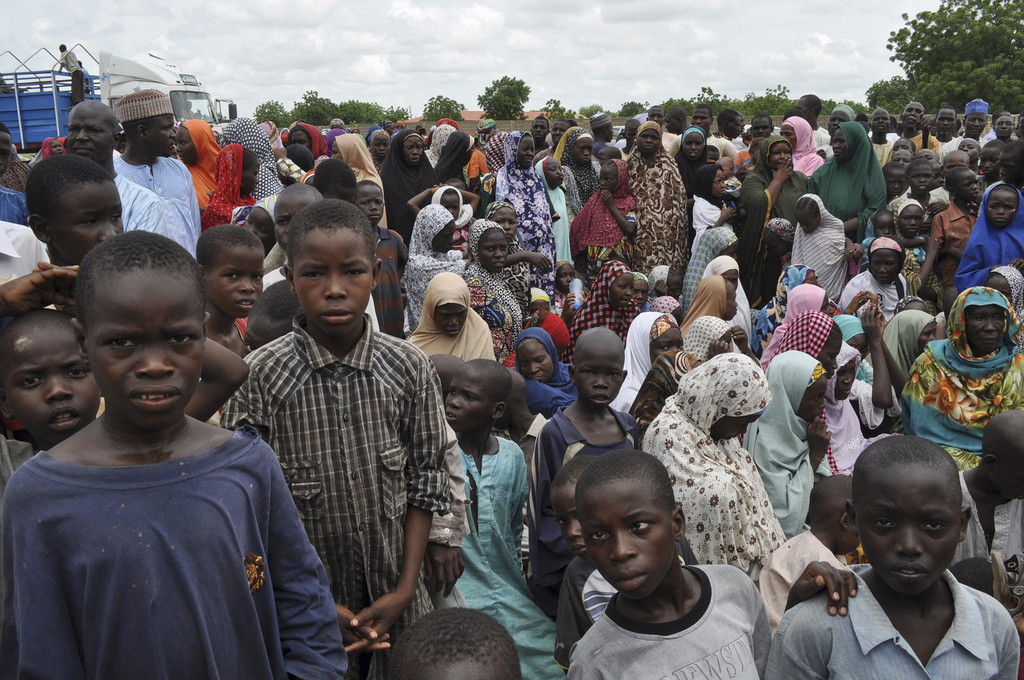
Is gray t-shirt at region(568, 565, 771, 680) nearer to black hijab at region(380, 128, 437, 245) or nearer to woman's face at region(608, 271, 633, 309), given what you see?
woman's face at region(608, 271, 633, 309)

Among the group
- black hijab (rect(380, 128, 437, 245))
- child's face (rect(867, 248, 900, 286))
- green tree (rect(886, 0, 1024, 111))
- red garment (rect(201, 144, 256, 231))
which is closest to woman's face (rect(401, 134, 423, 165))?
black hijab (rect(380, 128, 437, 245))

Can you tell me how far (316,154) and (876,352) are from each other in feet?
24.3

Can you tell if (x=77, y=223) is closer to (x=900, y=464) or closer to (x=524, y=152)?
(x=900, y=464)

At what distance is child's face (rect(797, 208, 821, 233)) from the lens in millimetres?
7496

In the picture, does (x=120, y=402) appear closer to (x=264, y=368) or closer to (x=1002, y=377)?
(x=264, y=368)

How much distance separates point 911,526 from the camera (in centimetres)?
201

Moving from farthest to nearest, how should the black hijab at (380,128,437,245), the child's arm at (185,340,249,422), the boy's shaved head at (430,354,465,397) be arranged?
the black hijab at (380,128,437,245) < the boy's shaved head at (430,354,465,397) < the child's arm at (185,340,249,422)

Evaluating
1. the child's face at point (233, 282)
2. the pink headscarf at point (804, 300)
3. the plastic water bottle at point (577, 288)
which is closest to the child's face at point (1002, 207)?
the pink headscarf at point (804, 300)

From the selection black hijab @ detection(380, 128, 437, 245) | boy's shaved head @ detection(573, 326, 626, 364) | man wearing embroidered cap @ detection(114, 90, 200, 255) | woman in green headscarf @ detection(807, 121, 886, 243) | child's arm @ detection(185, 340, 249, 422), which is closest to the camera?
child's arm @ detection(185, 340, 249, 422)

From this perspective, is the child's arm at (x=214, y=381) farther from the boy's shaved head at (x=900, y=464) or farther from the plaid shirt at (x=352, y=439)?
the boy's shaved head at (x=900, y=464)

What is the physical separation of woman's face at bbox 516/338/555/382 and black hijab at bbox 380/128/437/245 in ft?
11.8

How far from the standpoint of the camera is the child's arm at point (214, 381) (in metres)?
1.95

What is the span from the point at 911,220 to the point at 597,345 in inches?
212

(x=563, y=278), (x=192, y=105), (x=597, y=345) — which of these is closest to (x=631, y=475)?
(x=597, y=345)
